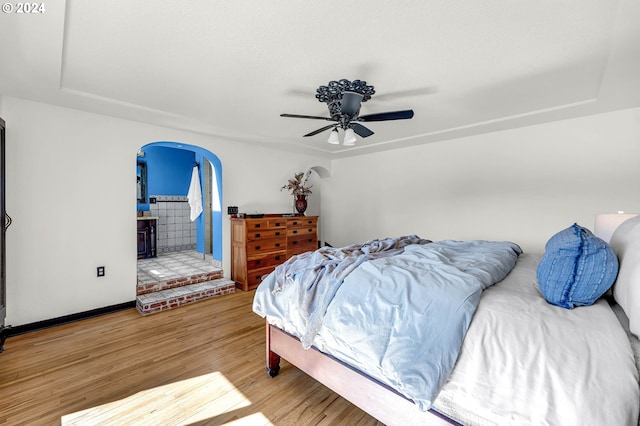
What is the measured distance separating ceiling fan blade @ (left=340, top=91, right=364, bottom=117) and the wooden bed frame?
6.05 feet

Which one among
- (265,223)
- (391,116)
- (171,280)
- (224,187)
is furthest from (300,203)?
(391,116)

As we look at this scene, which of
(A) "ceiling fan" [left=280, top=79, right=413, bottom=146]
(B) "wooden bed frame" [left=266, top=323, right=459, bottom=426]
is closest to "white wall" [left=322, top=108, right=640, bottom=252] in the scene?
(A) "ceiling fan" [left=280, top=79, right=413, bottom=146]

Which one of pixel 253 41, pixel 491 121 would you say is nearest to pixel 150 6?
pixel 253 41

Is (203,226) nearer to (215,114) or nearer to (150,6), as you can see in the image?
(215,114)

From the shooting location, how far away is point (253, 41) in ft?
6.17

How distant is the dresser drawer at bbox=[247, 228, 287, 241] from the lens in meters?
4.15

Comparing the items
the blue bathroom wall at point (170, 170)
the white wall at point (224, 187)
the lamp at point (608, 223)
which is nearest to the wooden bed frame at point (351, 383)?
the lamp at point (608, 223)

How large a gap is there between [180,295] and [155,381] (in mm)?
1648

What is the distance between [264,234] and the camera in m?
4.31

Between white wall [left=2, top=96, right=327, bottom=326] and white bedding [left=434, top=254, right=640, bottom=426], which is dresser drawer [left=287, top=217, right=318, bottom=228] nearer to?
white wall [left=2, top=96, right=327, bottom=326]

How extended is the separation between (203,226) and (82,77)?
3383 mm

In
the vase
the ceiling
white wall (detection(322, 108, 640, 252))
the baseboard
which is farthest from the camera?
the vase

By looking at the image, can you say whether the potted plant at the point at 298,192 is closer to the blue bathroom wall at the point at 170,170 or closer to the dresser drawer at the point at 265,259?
the dresser drawer at the point at 265,259

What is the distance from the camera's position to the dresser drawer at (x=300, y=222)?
4.69m
